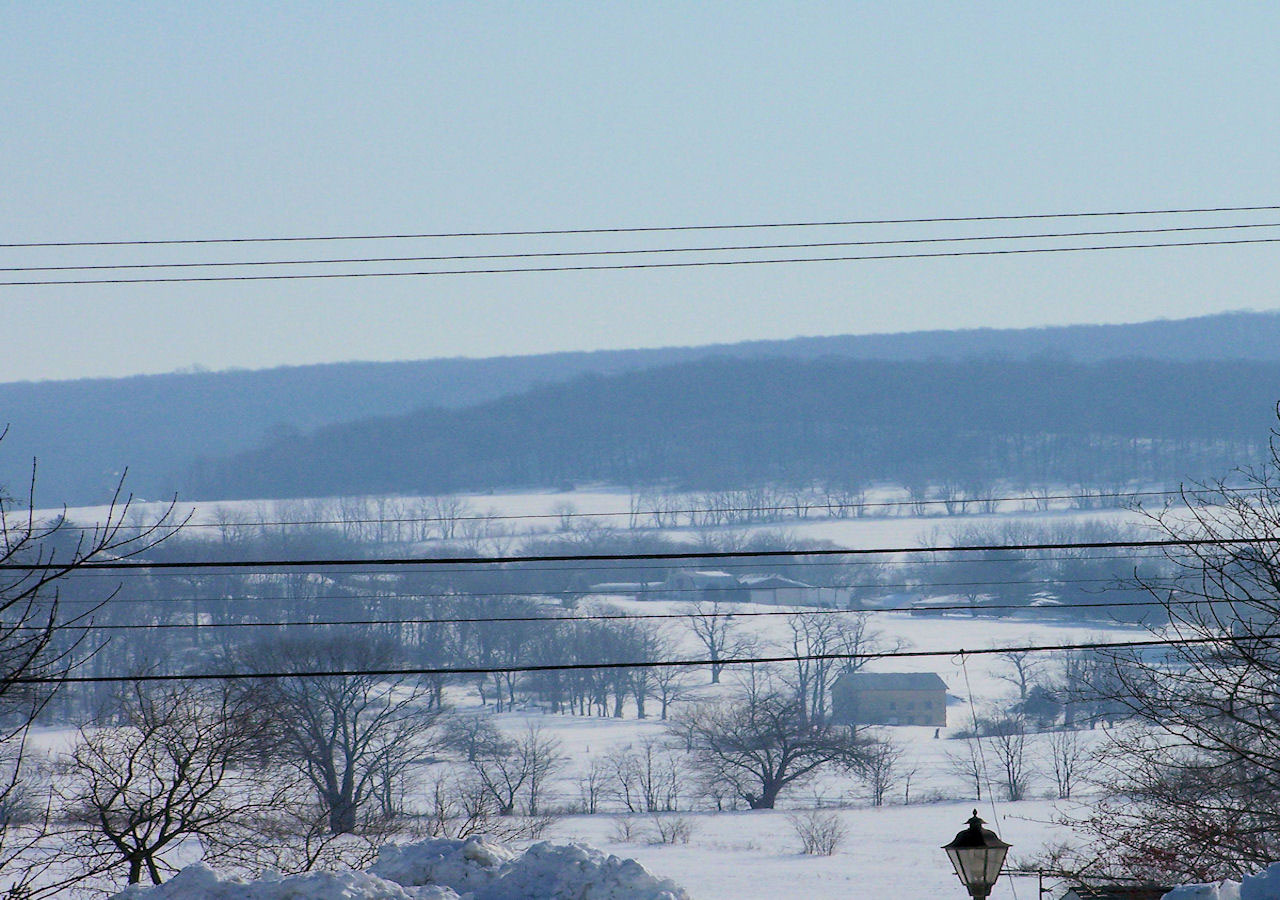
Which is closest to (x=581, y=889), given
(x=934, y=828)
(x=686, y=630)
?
(x=934, y=828)

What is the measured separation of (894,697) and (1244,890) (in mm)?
94570

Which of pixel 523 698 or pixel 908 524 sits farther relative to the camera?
pixel 908 524

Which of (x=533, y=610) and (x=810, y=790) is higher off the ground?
(x=533, y=610)

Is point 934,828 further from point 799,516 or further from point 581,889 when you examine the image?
point 799,516

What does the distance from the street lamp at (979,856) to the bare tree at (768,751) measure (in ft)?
167

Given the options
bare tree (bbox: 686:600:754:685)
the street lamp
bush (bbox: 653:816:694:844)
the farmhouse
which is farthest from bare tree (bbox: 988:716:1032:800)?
the street lamp

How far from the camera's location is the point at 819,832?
4150 centimetres

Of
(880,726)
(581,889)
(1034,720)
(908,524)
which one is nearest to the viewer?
(581,889)

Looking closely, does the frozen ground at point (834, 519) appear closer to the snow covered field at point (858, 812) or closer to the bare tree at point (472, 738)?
the snow covered field at point (858, 812)

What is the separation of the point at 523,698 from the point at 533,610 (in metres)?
9.99

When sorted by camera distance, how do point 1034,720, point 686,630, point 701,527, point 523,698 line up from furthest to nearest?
point 701,527 → point 686,630 → point 523,698 → point 1034,720

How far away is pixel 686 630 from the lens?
4545 inches

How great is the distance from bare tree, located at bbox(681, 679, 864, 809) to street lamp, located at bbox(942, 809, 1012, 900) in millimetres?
51001

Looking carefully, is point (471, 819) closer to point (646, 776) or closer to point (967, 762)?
point (646, 776)
